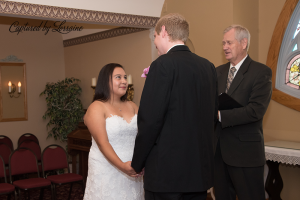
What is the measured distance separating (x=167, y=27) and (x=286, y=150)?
8.77 feet

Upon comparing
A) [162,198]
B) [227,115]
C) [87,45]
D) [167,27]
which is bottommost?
[162,198]

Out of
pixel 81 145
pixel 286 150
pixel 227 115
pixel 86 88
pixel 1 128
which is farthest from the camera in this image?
pixel 86 88

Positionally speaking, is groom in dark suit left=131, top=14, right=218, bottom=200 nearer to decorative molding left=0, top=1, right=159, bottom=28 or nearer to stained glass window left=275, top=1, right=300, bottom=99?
stained glass window left=275, top=1, right=300, bottom=99

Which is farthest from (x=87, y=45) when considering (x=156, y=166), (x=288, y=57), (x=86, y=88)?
(x=156, y=166)

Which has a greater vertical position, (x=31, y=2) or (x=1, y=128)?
(x=31, y=2)

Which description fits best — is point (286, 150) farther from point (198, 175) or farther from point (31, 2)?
point (31, 2)

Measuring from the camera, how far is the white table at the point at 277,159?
12.3ft

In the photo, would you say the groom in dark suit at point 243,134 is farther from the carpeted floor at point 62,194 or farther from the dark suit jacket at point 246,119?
the carpeted floor at point 62,194

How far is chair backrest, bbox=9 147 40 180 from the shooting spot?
4.97 meters

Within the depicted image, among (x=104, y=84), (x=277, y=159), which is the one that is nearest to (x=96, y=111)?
(x=104, y=84)

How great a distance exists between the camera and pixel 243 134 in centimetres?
272

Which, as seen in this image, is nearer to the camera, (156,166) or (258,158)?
(156,166)

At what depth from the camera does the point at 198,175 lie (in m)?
1.77

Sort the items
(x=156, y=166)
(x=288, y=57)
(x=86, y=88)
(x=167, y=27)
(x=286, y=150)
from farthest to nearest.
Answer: (x=86, y=88)
(x=288, y=57)
(x=286, y=150)
(x=167, y=27)
(x=156, y=166)
